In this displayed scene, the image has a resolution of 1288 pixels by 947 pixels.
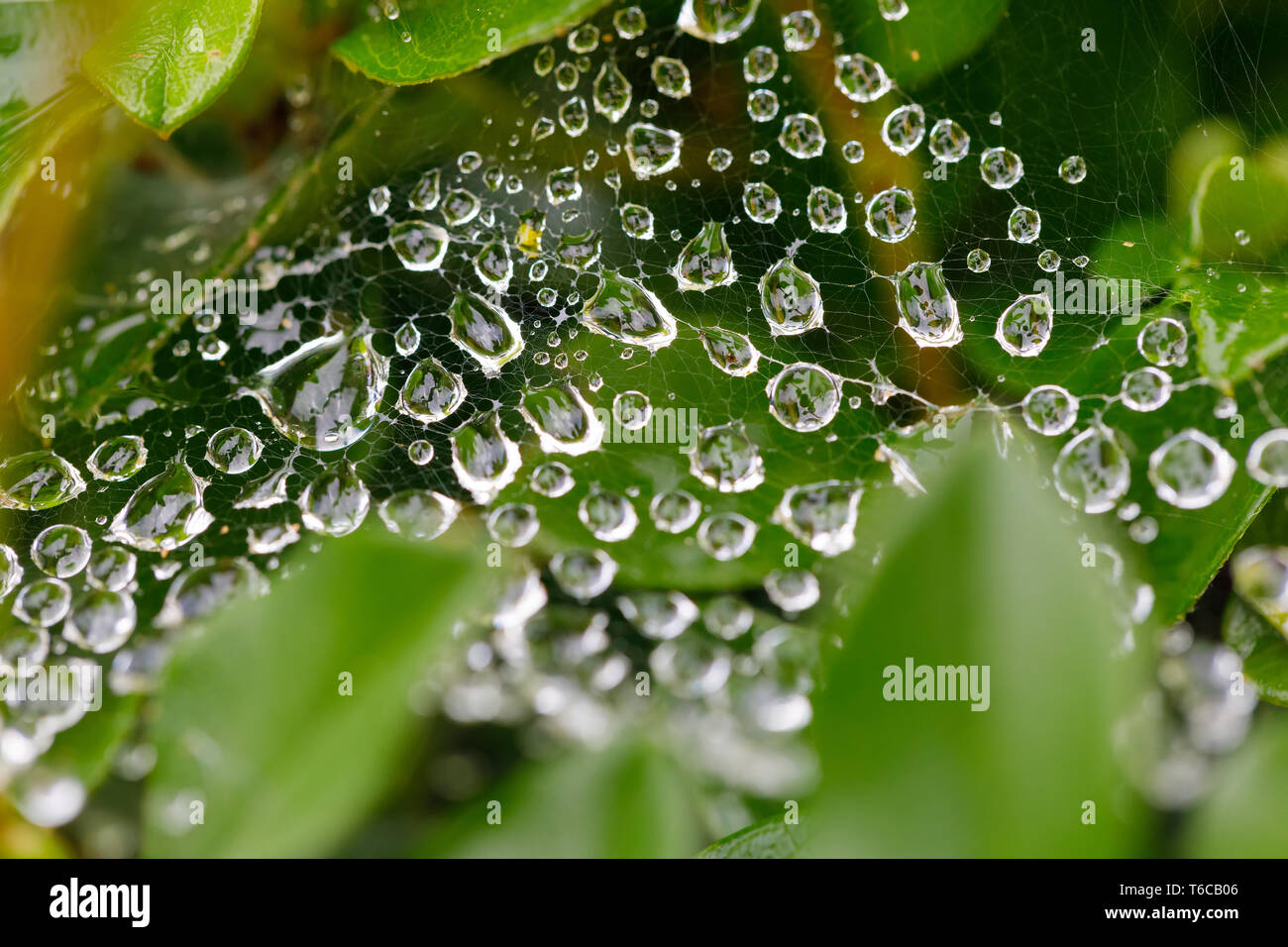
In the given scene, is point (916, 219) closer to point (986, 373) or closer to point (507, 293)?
point (986, 373)

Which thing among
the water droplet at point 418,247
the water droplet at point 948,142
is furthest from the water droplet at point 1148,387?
the water droplet at point 418,247

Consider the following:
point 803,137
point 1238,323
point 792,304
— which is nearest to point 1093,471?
point 1238,323

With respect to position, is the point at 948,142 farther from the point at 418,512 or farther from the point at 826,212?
the point at 418,512

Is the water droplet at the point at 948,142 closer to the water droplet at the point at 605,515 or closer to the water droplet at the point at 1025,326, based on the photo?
the water droplet at the point at 1025,326

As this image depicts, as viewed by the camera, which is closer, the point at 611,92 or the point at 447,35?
the point at 447,35

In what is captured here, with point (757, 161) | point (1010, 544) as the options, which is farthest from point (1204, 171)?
point (1010, 544)
